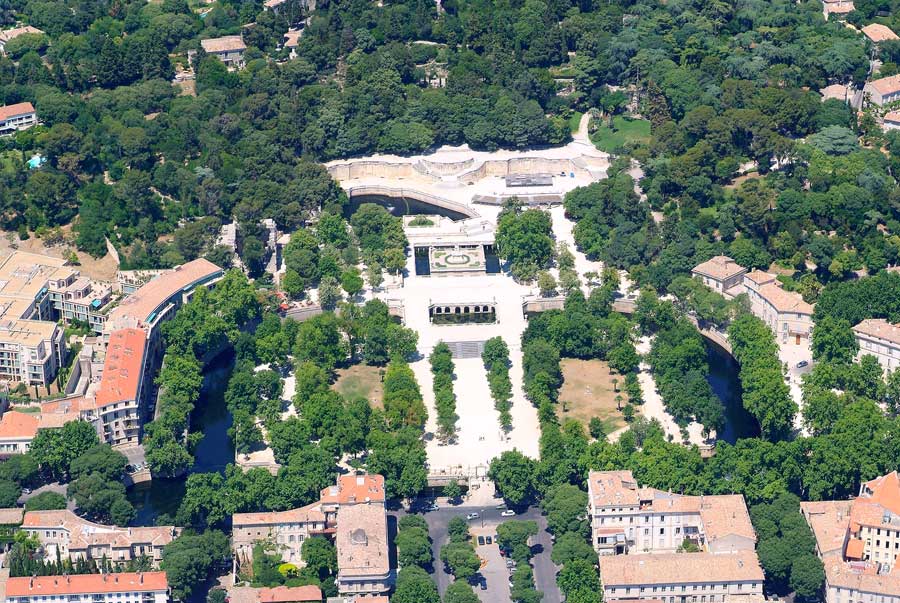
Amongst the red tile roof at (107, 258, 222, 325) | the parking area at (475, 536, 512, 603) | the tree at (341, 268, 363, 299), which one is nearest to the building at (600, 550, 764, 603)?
the parking area at (475, 536, 512, 603)

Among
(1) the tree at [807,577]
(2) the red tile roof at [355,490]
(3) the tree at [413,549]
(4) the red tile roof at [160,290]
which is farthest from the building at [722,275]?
(3) the tree at [413,549]

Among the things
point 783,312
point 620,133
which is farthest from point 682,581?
point 620,133

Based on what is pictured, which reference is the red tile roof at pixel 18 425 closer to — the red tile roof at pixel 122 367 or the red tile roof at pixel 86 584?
the red tile roof at pixel 122 367

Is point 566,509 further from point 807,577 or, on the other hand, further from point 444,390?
point 444,390

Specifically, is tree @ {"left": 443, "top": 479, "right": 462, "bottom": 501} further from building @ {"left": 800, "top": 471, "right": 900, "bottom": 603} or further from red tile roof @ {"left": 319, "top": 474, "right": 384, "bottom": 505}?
building @ {"left": 800, "top": 471, "right": 900, "bottom": 603}

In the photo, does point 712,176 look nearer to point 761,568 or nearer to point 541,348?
point 541,348
